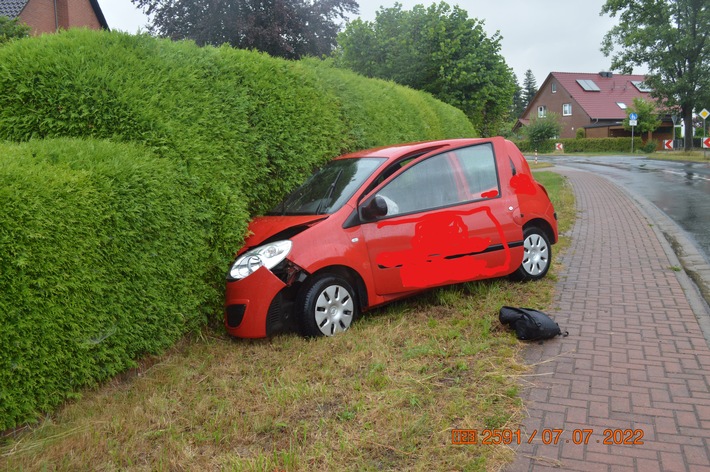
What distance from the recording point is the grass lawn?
3230 mm

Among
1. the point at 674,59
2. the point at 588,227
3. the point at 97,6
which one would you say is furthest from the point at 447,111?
the point at 674,59

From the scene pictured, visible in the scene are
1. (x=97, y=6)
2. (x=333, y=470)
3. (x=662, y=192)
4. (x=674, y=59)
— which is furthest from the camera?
(x=674, y=59)

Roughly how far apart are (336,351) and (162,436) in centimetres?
162

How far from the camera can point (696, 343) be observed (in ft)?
15.9

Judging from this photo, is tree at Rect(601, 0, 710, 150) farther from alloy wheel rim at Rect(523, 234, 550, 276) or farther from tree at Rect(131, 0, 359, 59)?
alloy wheel rim at Rect(523, 234, 550, 276)

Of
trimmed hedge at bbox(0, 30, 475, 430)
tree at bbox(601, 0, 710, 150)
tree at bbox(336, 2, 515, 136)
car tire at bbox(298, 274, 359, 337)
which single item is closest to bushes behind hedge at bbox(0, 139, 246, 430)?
trimmed hedge at bbox(0, 30, 475, 430)

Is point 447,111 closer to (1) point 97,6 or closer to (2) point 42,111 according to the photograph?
(2) point 42,111

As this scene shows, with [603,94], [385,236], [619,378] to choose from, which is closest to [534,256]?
[385,236]

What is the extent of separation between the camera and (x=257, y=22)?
22234mm

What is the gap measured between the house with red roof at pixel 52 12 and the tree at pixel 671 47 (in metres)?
35.8

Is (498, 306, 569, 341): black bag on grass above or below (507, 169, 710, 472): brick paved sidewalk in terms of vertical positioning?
above

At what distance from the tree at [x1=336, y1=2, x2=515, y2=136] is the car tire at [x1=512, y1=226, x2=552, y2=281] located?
421 inches

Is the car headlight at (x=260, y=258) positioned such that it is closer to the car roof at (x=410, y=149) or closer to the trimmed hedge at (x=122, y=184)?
the trimmed hedge at (x=122, y=184)
